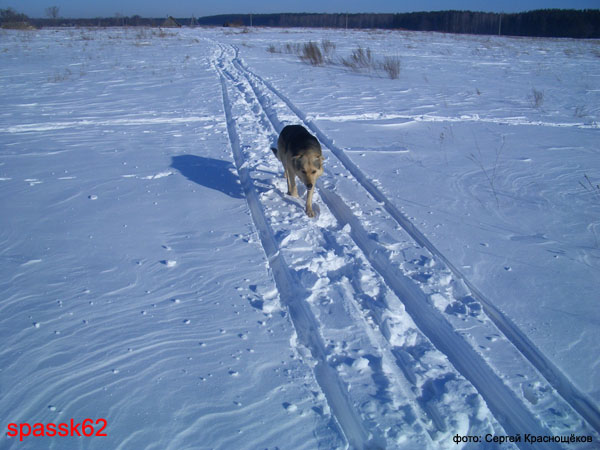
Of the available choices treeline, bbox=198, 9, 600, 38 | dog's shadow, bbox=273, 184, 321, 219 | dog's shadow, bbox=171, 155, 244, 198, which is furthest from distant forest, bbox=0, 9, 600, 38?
dog's shadow, bbox=273, 184, 321, 219

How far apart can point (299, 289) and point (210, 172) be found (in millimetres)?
3230

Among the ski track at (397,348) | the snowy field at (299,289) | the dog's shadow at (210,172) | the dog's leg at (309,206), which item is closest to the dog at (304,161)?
the dog's leg at (309,206)

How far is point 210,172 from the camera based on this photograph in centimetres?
571

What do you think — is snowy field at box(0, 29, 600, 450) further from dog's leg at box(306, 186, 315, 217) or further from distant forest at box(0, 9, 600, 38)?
distant forest at box(0, 9, 600, 38)

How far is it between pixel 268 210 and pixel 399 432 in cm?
306

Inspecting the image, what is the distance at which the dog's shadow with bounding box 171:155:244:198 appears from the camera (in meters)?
5.23

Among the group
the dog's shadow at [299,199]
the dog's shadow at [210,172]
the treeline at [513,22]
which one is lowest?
the dog's shadow at [299,199]

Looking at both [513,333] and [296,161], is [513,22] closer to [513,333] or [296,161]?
[296,161]

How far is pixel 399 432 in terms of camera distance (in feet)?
6.64

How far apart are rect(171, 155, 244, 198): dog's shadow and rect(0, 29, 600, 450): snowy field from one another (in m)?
0.05

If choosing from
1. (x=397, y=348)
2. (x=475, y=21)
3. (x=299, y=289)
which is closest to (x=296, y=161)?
(x=299, y=289)

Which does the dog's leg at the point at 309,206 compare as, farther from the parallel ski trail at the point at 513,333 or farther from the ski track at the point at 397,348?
the parallel ski trail at the point at 513,333

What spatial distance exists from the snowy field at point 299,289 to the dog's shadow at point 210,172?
0.05 m

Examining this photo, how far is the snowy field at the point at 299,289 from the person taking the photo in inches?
83.6
